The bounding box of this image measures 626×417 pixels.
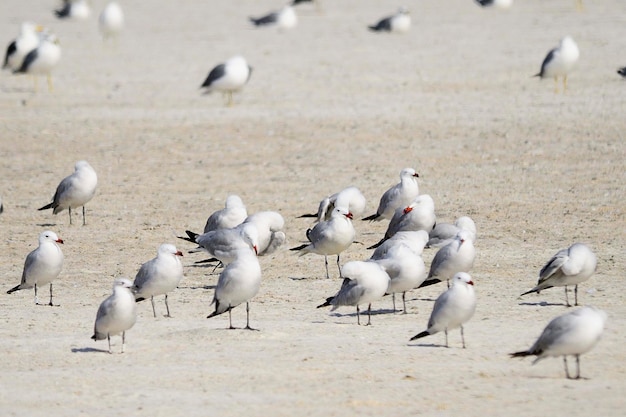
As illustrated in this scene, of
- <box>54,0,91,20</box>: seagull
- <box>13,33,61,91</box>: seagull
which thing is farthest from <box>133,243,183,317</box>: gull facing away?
<box>54,0,91,20</box>: seagull

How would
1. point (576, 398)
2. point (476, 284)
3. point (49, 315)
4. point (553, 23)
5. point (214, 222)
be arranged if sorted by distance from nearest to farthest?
point (576, 398), point (49, 315), point (476, 284), point (214, 222), point (553, 23)

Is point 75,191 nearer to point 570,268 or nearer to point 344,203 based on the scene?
point 344,203

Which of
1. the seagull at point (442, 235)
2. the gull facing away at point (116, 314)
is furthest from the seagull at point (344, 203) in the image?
the gull facing away at point (116, 314)

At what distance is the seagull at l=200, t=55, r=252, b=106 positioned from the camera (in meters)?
24.2

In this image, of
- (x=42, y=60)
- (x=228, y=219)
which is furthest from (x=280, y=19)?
(x=228, y=219)

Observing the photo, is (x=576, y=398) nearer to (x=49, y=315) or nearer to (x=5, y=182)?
(x=49, y=315)

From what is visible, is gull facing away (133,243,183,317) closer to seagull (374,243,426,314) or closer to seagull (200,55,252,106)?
seagull (374,243,426,314)

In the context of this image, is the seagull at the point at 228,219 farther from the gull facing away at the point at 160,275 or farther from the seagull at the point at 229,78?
the seagull at the point at 229,78

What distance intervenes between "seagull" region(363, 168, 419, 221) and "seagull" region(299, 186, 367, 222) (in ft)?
0.83

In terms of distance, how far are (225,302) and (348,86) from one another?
48.3ft

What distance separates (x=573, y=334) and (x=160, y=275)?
3.99 m

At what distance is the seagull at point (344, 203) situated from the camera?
15125 millimetres

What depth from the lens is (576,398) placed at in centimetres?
866

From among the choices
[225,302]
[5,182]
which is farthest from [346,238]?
[5,182]
